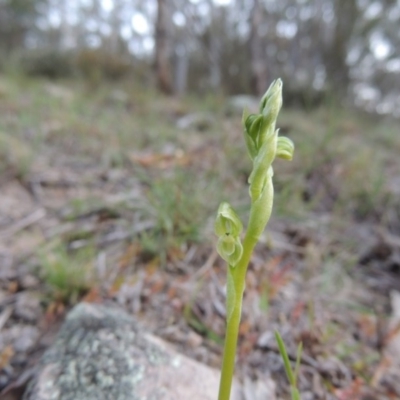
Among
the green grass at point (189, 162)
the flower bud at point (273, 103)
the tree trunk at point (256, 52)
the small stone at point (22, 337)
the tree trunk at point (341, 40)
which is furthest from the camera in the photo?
the tree trunk at point (341, 40)

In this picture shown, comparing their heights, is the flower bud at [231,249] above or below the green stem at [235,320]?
above

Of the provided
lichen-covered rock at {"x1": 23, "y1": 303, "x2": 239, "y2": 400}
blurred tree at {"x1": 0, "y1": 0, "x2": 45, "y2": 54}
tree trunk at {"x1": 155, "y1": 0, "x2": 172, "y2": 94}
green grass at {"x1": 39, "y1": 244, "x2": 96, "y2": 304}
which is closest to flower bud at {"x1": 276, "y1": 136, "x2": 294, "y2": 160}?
lichen-covered rock at {"x1": 23, "y1": 303, "x2": 239, "y2": 400}

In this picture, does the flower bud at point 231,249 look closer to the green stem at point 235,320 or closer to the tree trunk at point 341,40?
the green stem at point 235,320

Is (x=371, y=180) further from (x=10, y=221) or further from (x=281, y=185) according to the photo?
(x=10, y=221)

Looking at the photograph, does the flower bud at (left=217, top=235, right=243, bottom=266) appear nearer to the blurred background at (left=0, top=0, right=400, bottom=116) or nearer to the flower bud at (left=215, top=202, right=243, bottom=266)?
the flower bud at (left=215, top=202, right=243, bottom=266)

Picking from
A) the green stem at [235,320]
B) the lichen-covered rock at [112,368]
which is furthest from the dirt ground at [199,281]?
the green stem at [235,320]

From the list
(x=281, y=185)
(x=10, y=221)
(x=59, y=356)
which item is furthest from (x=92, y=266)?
(x=281, y=185)

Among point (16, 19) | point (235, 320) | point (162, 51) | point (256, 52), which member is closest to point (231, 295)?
point (235, 320)
